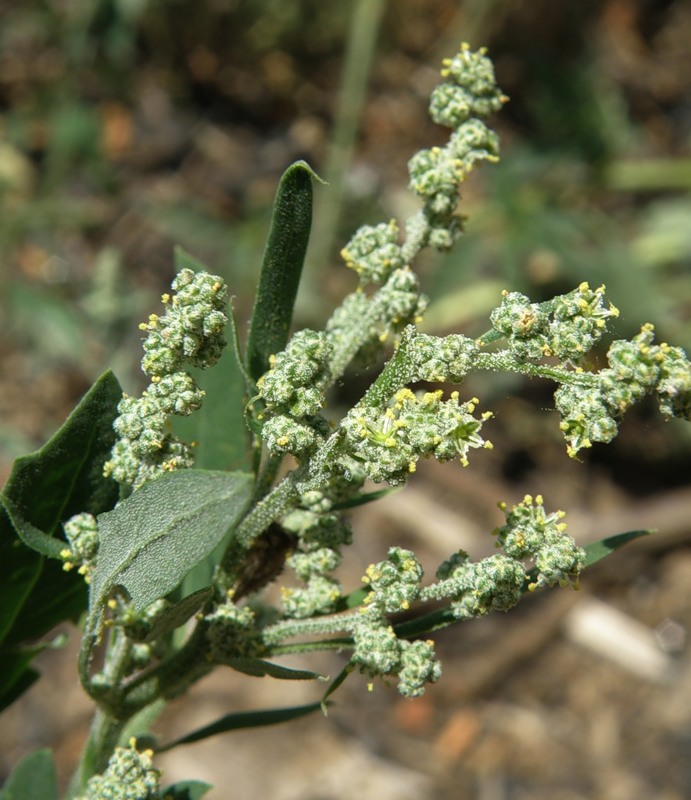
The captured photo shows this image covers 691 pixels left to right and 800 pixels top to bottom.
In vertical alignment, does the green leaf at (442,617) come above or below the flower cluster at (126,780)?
above

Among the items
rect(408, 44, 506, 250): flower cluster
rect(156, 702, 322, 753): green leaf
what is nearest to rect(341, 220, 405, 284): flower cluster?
rect(408, 44, 506, 250): flower cluster

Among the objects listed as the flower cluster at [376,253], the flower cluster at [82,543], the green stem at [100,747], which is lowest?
the green stem at [100,747]

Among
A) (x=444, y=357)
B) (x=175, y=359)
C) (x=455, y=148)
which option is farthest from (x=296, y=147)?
(x=444, y=357)

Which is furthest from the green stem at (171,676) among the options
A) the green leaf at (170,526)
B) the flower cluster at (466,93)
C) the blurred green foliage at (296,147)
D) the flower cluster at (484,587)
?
the blurred green foliage at (296,147)

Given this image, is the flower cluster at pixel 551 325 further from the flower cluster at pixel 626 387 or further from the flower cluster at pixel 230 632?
the flower cluster at pixel 230 632

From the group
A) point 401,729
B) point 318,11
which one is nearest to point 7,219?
point 318,11

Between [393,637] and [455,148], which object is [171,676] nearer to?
[393,637]

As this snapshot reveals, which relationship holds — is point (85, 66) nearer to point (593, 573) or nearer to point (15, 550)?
point (593, 573)
